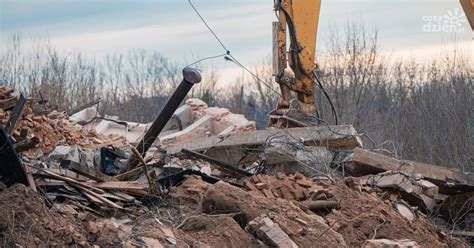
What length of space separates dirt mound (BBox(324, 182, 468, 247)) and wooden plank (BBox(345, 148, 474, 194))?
117cm

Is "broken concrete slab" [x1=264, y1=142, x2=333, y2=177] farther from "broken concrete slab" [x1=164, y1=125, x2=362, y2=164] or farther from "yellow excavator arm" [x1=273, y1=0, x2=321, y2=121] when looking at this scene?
"yellow excavator arm" [x1=273, y1=0, x2=321, y2=121]

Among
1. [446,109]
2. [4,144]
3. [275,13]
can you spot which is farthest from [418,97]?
[4,144]

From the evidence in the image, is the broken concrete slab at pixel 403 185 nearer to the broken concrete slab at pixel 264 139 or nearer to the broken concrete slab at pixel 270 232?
the broken concrete slab at pixel 264 139

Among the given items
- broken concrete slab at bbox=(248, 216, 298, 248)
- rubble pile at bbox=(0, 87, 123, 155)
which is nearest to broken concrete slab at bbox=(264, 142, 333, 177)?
broken concrete slab at bbox=(248, 216, 298, 248)

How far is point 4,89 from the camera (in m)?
11.5

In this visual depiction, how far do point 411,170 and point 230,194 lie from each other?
3.23m

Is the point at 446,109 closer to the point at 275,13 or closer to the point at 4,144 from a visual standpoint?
the point at 275,13

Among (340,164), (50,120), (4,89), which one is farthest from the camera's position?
(50,120)

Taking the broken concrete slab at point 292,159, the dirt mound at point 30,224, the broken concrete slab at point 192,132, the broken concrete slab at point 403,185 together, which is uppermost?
the dirt mound at point 30,224

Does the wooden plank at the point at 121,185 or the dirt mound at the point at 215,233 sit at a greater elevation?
the wooden plank at the point at 121,185

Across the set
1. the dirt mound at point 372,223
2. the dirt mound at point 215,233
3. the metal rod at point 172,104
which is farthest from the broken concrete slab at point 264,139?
the dirt mound at point 215,233

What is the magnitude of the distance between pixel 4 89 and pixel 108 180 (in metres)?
3.81

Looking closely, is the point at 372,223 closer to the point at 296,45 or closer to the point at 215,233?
the point at 215,233

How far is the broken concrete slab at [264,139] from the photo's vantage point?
35.3ft
